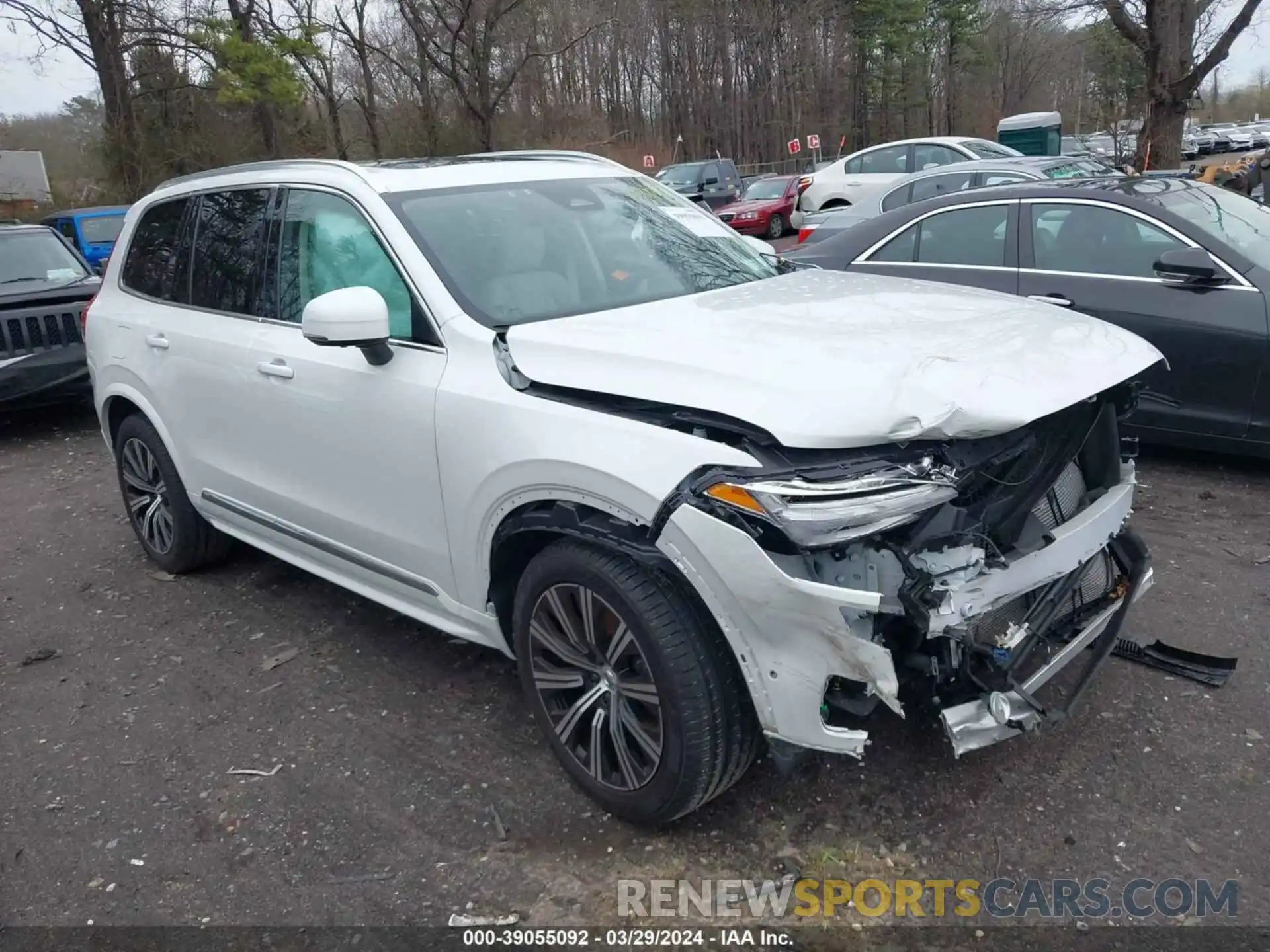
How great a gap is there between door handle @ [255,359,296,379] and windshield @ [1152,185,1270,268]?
4.69 meters

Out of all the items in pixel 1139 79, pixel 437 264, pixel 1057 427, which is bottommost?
pixel 1057 427

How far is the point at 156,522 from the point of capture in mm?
5281

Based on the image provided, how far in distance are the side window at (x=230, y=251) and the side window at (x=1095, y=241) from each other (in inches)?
Answer: 169

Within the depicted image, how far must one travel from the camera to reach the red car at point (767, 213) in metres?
21.7

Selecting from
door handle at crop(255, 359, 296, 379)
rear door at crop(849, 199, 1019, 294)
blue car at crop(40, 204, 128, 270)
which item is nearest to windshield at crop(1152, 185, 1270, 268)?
rear door at crop(849, 199, 1019, 294)

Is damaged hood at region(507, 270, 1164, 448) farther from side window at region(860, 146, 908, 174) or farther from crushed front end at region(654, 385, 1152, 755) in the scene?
side window at region(860, 146, 908, 174)

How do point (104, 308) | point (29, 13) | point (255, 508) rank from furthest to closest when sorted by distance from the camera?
point (29, 13) → point (104, 308) → point (255, 508)

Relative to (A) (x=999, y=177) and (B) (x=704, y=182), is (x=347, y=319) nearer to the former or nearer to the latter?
(A) (x=999, y=177)

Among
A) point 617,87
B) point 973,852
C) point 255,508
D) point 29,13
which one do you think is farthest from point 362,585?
point 617,87

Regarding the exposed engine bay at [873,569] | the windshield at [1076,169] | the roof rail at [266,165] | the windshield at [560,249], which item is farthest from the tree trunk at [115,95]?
the exposed engine bay at [873,569]

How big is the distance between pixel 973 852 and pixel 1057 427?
123 centimetres

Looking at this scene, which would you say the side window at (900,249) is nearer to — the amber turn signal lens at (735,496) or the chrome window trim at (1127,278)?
the chrome window trim at (1127,278)

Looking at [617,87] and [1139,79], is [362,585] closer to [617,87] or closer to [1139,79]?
[1139,79]

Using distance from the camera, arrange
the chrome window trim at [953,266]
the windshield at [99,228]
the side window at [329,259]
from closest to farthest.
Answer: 1. the side window at [329,259]
2. the chrome window trim at [953,266]
3. the windshield at [99,228]
